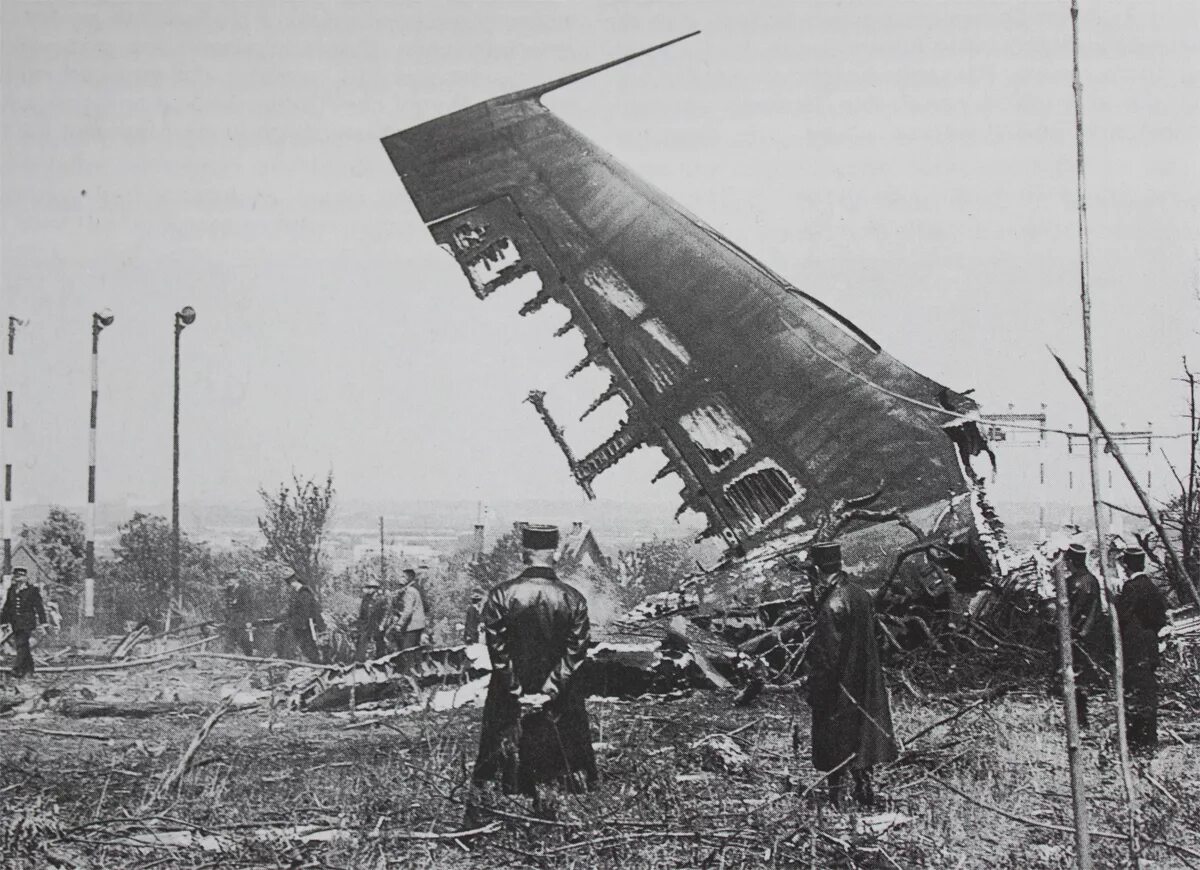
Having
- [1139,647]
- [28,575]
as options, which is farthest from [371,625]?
[1139,647]

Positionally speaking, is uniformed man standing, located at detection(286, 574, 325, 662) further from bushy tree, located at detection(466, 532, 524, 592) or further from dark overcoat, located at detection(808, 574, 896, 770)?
dark overcoat, located at detection(808, 574, 896, 770)

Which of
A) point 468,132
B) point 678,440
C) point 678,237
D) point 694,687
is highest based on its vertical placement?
point 468,132

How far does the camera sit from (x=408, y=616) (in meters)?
9.18

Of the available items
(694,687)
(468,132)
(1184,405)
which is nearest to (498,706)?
(694,687)

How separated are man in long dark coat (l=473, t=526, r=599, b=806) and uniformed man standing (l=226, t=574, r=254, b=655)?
7450mm

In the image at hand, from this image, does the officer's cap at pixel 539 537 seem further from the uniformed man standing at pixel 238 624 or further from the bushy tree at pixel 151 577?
the bushy tree at pixel 151 577

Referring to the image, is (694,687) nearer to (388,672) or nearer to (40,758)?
(388,672)

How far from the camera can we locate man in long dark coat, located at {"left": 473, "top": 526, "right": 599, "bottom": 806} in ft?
15.2

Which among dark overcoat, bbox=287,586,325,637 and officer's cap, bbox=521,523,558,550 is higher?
officer's cap, bbox=521,523,558,550

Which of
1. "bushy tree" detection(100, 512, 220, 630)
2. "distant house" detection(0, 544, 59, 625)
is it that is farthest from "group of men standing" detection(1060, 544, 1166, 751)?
"bushy tree" detection(100, 512, 220, 630)

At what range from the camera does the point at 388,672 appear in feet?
23.3

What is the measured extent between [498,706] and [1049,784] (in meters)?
2.77

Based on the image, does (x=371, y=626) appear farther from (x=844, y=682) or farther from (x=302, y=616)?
(x=844, y=682)

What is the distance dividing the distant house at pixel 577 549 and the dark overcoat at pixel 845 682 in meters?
2.70
